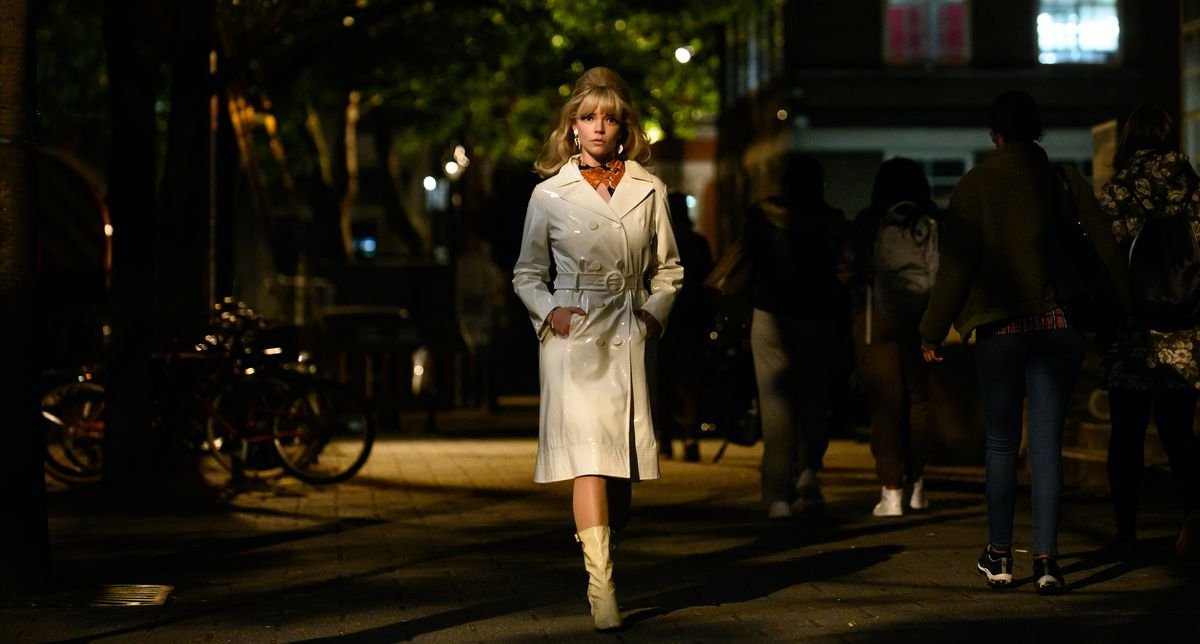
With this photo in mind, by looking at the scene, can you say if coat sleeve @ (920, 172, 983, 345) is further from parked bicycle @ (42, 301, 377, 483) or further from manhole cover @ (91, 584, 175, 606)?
parked bicycle @ (42, 301, 377, 483)

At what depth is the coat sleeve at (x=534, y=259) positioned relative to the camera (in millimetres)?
7410

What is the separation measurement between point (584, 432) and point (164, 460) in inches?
285

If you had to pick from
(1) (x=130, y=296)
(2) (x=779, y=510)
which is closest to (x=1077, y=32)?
(1) (x=130, y=296)

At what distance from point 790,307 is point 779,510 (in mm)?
1082

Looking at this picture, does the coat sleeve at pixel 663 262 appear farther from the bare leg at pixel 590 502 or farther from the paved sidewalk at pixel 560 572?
the paved sidewalk at pixel 560 572

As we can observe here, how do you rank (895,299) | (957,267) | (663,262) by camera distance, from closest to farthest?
(663,262) < (957,267) < (895,299)

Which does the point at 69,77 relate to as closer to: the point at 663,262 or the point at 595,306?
the point at 663,262

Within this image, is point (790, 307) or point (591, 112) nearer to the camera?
point (591, 112)

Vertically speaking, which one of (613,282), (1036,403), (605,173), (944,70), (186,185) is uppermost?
(944,70)

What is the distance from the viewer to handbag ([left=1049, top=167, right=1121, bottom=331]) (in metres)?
8.05

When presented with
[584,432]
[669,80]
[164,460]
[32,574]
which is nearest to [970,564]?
[584,432]

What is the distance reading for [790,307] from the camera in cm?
1121

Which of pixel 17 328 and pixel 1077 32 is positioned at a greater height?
pixel 1077 32

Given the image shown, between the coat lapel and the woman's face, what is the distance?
11 centimetres
